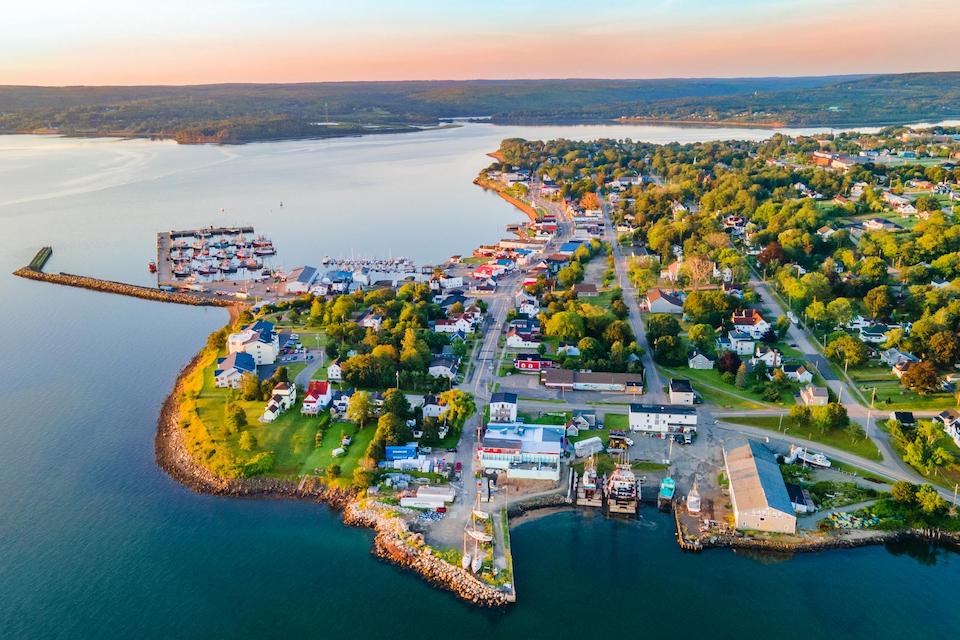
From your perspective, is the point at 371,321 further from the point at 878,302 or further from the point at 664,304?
the point at 878,302

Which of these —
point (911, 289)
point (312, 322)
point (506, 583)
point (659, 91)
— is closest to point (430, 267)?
point (312, 322)

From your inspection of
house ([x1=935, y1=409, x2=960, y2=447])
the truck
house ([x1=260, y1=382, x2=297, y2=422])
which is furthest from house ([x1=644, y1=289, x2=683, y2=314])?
house ([x1=260, y1=382, x2=297, y2=422])

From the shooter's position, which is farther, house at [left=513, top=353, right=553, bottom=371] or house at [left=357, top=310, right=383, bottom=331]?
house at [left=357, top=310, right=383, bottom=331]

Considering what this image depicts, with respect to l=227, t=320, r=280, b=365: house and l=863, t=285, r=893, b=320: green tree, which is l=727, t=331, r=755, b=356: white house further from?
l=227, t=320, r=280, b=365: house

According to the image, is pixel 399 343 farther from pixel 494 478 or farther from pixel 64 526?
pixel 64 526

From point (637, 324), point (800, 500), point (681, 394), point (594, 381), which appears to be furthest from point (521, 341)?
point (800, 500)
